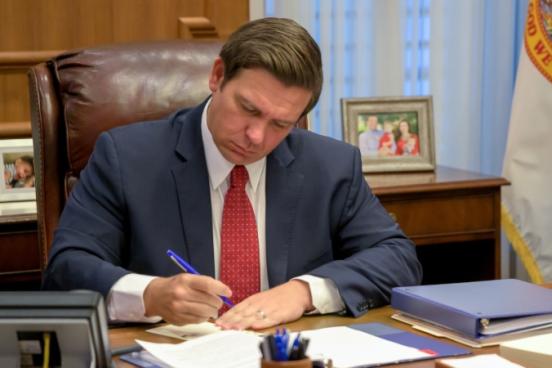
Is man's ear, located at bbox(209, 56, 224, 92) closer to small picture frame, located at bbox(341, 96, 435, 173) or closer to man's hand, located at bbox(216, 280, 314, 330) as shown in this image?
man's hand, located at bbox(216, 280, 314, 330)

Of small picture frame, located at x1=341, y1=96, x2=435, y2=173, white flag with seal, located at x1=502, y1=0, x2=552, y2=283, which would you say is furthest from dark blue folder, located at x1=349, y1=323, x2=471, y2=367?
white flag with seal, located at x1=502, y1=0, x2=552, y2=283

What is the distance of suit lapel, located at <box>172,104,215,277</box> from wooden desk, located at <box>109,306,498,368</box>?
0.31 meters

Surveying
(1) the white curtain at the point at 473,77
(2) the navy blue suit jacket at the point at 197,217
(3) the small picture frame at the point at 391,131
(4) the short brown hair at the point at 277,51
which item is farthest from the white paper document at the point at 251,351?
(1) the white curtain at the point at 473,77

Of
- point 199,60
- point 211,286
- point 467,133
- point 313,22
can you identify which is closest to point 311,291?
point 211,286

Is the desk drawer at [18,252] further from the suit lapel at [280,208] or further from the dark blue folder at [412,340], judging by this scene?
the dark blue folder at [412,340]

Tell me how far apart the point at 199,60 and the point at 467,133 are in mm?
2022

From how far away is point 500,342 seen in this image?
5.79ft

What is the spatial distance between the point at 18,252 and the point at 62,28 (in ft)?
2.80

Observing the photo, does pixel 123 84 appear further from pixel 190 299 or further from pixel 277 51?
pixel 190 299

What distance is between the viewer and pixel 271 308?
6.23ft

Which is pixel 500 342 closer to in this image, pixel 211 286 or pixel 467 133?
pixel 211 286

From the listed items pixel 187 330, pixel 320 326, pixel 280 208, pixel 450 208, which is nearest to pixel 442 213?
pixel 450 208

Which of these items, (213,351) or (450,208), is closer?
(213,351)

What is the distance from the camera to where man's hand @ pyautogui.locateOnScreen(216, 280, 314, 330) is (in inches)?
72.5
